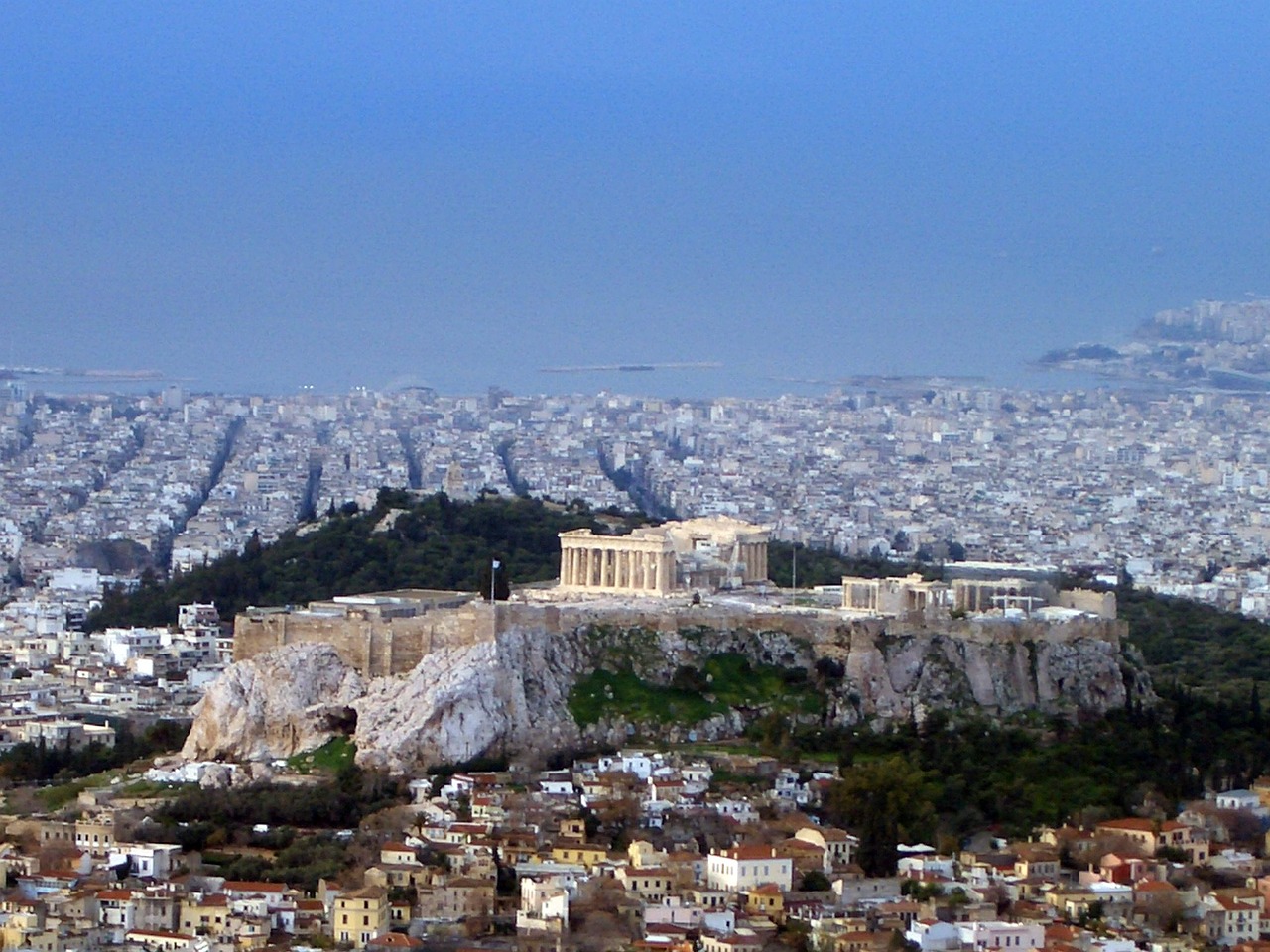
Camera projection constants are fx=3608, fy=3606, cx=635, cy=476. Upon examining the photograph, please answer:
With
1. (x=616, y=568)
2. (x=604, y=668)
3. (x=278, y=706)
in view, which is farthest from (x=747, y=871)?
(x=616, y=568)

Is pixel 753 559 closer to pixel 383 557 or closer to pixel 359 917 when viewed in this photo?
pixel 383 557

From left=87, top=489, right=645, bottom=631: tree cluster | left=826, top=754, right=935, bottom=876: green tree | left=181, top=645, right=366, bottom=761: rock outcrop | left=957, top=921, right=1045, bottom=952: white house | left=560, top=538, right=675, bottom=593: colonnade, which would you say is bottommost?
left=957, top=921, right=1045, bottom=952: white house

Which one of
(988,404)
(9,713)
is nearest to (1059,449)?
(988,404)

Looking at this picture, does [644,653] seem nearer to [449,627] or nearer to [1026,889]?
[449,627]

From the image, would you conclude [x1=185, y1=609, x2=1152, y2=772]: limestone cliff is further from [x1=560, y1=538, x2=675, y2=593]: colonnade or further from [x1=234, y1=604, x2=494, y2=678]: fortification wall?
[x1=560, y1=538, x2=675, y2=593]: colonnade

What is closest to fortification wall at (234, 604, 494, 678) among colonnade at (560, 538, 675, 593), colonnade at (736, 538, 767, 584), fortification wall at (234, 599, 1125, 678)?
fortification wall at (234, 599, 1125, 678)

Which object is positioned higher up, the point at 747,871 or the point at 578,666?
the point at 578,666

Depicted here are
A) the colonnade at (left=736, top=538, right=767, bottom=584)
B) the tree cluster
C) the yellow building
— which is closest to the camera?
the yellow building
